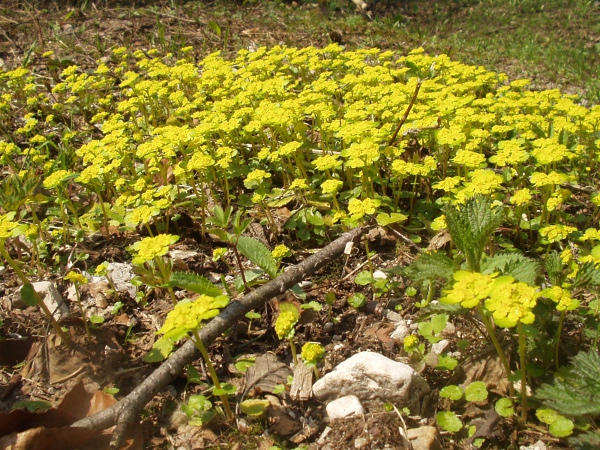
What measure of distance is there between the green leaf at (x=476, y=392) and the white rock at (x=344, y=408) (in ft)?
1.28

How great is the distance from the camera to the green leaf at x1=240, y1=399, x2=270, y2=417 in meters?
1.97

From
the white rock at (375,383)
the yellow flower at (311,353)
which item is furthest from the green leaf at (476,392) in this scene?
the yellow flower at (311,353)

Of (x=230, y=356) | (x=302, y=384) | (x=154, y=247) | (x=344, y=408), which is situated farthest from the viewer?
(x=230, y=356)

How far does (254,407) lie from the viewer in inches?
78.3

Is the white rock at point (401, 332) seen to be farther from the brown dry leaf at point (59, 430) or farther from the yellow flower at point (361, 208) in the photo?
the brown dry leaf at point (59, 430)

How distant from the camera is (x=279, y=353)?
2.32 m

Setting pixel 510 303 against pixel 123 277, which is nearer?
pixel 510 303

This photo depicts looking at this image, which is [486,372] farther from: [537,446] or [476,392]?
[537,446]

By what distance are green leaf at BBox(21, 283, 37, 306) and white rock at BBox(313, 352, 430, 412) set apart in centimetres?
131

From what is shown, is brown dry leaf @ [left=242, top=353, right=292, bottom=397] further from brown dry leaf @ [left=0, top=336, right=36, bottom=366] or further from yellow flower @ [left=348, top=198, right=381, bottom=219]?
brown dry leaf @ [left=0, top=336, right=36, bottom=366]

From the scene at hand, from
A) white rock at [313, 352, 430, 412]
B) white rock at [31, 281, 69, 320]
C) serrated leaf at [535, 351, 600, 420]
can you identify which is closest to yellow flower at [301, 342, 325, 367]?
white rock at [313, 352, 430, 412]

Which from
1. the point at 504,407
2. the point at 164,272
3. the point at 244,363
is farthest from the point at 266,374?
the point at 504,407

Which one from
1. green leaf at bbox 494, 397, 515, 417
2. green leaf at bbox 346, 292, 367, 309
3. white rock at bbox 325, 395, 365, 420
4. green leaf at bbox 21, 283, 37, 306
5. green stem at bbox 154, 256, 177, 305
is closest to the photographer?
green leaf at bbox 494, 397, 515, 417

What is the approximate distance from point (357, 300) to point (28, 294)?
1500 millimetres
